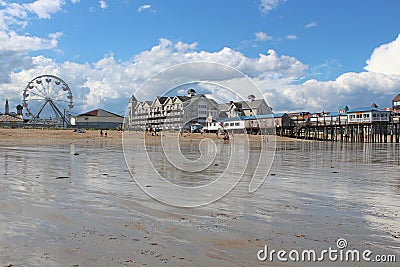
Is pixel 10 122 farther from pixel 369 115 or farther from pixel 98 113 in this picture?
pixel 369 115

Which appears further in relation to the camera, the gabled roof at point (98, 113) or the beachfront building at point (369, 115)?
the gabled roof at point (98, 113)

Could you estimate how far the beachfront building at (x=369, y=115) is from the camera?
214ft

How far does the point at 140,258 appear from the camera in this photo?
4.11 m

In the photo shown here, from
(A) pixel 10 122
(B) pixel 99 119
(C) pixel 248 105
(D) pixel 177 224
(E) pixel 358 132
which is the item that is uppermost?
(B) pixel 99 119

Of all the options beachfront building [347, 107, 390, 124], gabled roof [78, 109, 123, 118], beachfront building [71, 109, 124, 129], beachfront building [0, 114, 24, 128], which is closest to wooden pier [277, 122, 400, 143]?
beachfront building [347, 107, 390, 124]

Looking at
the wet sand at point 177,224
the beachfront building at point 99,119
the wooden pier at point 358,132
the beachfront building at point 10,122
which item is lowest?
the wet sand at point 177,224

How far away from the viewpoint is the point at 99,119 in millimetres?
103125

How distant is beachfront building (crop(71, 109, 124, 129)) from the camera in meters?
101

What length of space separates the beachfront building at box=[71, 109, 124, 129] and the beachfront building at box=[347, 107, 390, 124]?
5967cm

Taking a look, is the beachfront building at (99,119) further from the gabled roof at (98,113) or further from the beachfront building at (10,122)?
the beachfront building at (10,122)

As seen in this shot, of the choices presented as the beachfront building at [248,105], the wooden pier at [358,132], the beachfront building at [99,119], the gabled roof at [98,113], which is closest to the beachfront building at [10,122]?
the beachfront building at [99,119]

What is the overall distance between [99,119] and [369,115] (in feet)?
228

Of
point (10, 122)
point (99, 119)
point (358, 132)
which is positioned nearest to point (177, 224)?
point (10, 122)

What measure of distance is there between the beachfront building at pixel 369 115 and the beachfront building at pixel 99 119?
59668 mm
